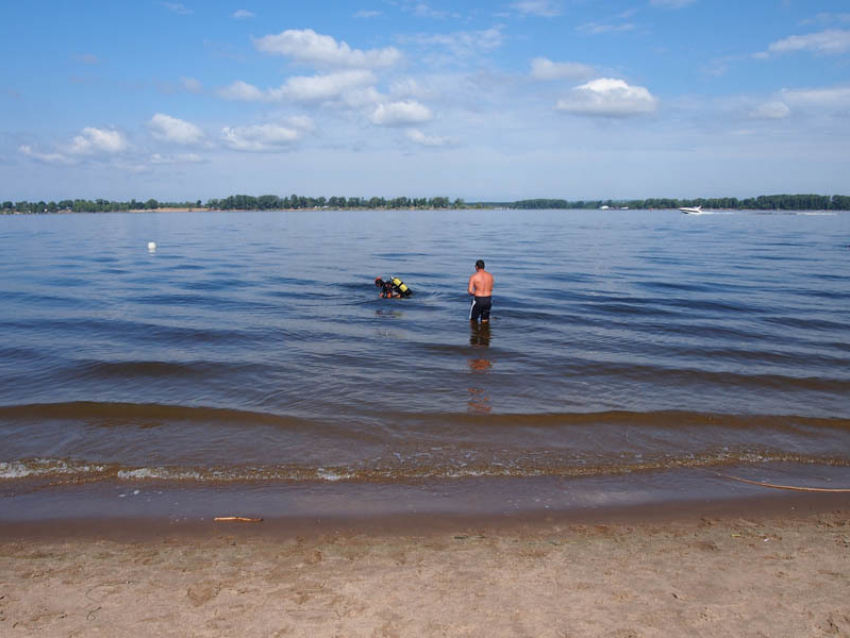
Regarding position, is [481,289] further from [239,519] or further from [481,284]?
[239,519]


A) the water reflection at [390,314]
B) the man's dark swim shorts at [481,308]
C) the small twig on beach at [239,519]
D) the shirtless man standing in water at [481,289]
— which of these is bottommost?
the small twig on beach at [239,519]

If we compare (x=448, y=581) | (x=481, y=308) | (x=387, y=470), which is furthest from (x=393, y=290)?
(x=448, y=581)

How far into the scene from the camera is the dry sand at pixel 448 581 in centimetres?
449

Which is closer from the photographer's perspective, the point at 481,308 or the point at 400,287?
the point at 481,308

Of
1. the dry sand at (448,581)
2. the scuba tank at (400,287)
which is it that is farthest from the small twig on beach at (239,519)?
the scuba tank at (400,287)

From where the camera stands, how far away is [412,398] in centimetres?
1110

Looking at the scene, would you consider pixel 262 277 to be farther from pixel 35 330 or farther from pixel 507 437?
pixel 507 437

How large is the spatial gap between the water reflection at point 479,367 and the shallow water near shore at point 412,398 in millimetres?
73

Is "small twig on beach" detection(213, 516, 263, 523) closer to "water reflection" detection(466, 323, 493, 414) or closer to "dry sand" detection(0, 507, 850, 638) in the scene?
"dry sand" detection(0, 507, 850, 638)

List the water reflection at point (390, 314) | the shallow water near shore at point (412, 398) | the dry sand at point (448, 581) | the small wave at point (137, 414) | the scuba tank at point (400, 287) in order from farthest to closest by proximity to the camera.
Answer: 1. the scuba tank at point (400, 287)
2. the water reflection at point (390, 314)
3. the small wave at point (137, 414)
4. the shallow water near shore at point (412, 398)
5. the dry sand at point (448, 581)

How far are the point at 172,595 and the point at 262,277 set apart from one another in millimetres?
25928

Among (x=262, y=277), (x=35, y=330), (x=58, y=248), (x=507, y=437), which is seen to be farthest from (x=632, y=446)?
(x=58, y=248)

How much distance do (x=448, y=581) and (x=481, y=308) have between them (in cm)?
1297

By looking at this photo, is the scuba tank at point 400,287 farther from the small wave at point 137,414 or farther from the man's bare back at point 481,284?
the small wave at point 137,414
